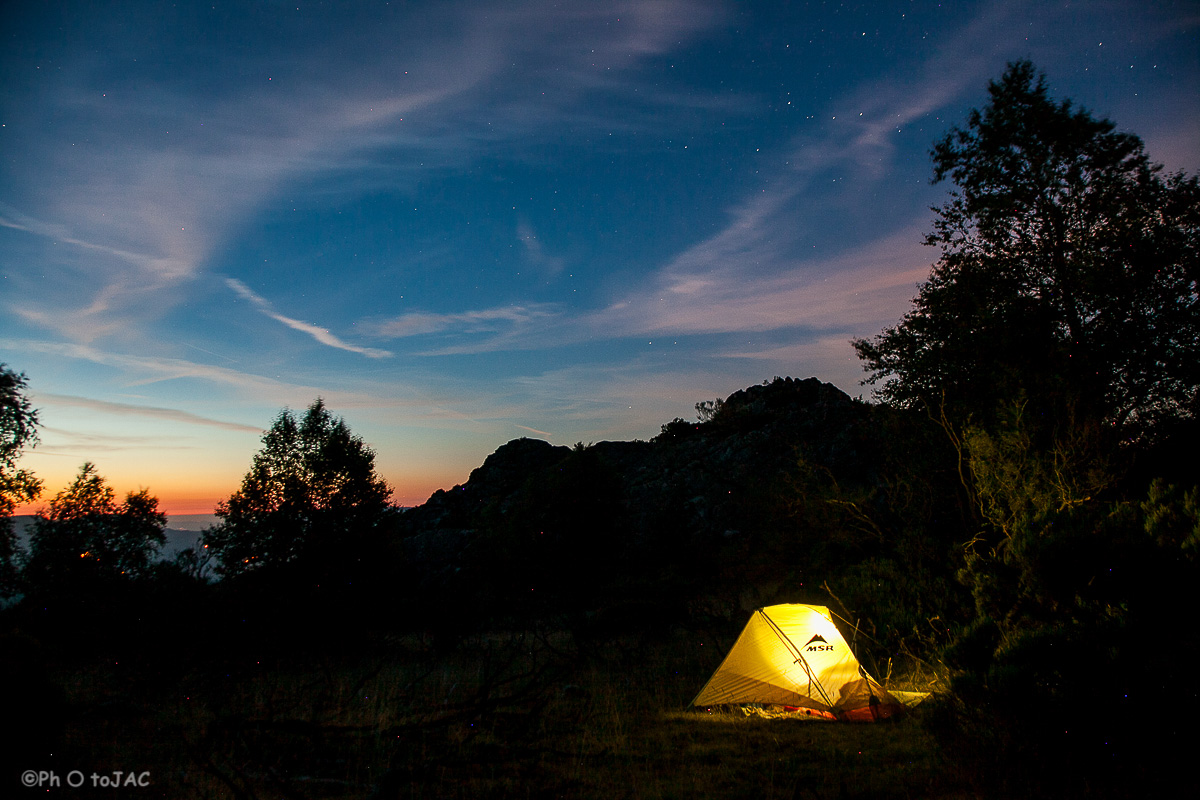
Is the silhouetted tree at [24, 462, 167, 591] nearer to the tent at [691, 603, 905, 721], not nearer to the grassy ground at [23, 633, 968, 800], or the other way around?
the grassy ground at [23, 633, 968, 800]

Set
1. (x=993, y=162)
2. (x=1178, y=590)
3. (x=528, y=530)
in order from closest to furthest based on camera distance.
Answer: (x=1178, y=590), (x=993, y=162), (x=528, y=530)

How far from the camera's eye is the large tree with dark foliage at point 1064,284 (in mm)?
18016

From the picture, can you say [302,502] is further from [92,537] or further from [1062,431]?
[1062,431]

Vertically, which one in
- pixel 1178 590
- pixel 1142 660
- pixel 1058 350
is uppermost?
pixel 1058 350

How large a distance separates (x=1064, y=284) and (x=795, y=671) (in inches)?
628

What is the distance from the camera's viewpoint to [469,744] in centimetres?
841

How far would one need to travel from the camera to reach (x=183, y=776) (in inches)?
268

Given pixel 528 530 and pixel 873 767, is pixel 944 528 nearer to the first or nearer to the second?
pixel 873 767

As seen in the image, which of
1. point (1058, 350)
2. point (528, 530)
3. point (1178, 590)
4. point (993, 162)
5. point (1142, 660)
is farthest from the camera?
point (528, 530)

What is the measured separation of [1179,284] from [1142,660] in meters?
18.1

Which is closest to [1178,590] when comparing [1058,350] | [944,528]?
[944,528]

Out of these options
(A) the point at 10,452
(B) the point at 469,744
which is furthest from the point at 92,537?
(B) the point at 469,744

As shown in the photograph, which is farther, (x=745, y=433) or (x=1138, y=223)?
(x=745, y=433)

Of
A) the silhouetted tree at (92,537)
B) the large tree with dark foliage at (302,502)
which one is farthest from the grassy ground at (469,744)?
the large tree with dark foliage at (302,502)
